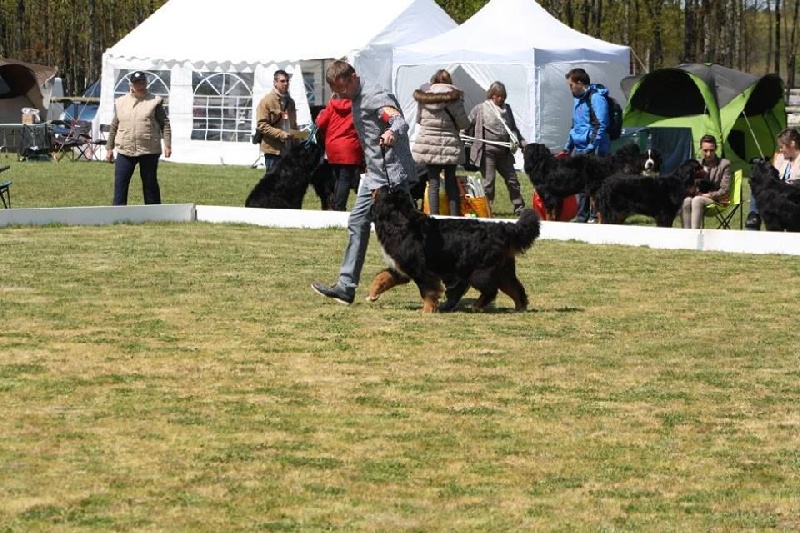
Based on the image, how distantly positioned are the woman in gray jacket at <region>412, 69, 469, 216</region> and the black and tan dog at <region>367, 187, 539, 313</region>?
642 cm

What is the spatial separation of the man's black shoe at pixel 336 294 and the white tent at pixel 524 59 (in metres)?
17.4

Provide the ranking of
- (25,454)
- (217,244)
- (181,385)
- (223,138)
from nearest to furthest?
(25,454) → (181,385) → (217,244) → (223,138)

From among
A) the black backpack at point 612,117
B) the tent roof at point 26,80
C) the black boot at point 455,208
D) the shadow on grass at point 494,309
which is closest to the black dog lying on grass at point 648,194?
the black backpack at point 612,117

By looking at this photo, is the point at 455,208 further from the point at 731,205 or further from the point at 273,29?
the point at 273,29

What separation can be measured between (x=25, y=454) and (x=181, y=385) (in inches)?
59.7

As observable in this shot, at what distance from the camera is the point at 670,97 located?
21.8 meters

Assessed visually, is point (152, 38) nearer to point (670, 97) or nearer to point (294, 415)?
point (670, 97)

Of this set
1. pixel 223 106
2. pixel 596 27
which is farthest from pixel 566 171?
pixel 596 27

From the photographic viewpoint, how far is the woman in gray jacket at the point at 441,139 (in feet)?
53.6

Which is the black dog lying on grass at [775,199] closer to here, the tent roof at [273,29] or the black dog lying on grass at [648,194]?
the black dog lying on grass at [648,194]

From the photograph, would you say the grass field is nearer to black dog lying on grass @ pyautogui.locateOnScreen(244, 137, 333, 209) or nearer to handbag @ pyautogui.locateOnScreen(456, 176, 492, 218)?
black dog lying on grass @ pyautogui.locateOnScreen(244, 137, 333, 209)

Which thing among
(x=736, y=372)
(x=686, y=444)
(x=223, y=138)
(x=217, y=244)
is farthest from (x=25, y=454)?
(x=223, y=138)

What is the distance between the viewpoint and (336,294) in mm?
10336

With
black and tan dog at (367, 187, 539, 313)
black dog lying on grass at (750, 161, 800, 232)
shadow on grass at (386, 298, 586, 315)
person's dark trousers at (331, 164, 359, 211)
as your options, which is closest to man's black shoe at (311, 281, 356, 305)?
shadow on grass at (386, 298, 586, 315)
